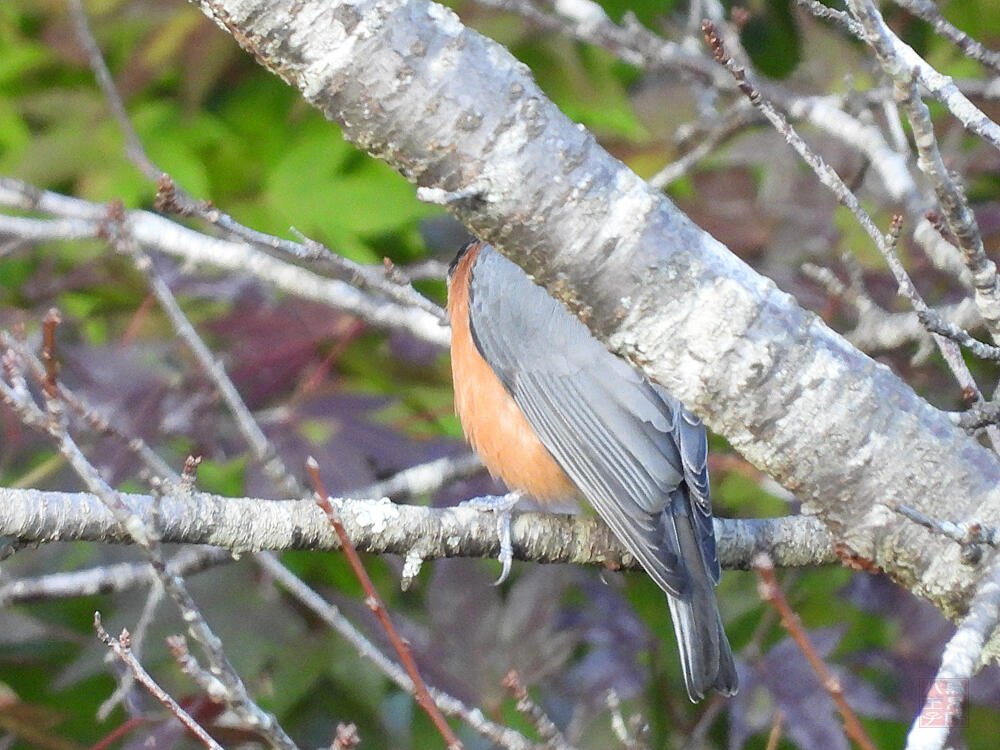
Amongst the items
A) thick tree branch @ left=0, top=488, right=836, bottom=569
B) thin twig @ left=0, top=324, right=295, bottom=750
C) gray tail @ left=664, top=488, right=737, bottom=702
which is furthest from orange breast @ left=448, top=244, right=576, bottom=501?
thin twig @ left=0, top=324, right=295, bottom=750

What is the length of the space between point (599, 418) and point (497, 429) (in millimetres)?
266

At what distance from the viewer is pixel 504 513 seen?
2475 millimetres

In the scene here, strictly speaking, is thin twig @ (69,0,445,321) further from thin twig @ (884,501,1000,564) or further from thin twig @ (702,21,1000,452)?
thin twig @ (884,501,1000,564)

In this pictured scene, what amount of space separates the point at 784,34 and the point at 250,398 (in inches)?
103

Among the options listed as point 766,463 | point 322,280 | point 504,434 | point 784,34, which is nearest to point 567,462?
point 504,434

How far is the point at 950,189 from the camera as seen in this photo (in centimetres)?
144

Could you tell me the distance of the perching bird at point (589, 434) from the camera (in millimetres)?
2645

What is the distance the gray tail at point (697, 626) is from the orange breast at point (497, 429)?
1.22ft

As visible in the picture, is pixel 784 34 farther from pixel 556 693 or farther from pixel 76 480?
pixel 76 480

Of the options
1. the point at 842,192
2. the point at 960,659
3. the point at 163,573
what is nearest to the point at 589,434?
the point at 842,192

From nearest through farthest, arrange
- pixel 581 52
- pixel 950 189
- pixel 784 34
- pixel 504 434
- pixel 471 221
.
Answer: pixel 950 189, pixel 471 221, pixel 504 434, pixel 581 52, pixel 784 34

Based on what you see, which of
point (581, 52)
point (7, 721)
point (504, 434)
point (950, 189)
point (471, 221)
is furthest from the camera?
point (581, 52)

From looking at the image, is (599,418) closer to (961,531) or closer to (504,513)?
(504,513)

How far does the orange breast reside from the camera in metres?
2.94
